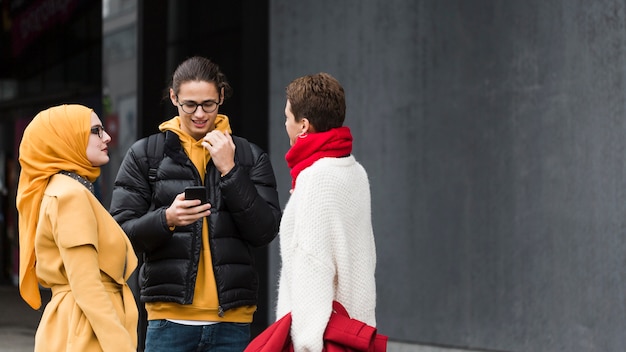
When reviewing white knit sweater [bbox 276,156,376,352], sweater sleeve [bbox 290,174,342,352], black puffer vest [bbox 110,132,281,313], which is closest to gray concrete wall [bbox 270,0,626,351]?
black puffer vest [bbox 110,132,281,313]

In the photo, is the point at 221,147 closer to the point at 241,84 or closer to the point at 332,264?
the point at 332,264

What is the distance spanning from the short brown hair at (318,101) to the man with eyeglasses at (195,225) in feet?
1.54

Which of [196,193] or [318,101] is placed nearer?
[318,101]

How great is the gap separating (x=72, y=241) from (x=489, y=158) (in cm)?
487

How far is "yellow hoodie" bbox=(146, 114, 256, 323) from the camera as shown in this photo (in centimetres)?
411

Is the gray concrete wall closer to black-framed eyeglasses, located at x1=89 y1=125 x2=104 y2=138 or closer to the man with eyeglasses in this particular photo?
the man with eyeglasses

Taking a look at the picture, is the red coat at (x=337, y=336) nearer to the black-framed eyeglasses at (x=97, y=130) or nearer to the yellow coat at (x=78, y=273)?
the yellow coat at (x=78, y=273)

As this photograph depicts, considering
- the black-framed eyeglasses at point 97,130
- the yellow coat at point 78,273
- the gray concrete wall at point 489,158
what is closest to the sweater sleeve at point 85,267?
the yellow coat at point 78,273

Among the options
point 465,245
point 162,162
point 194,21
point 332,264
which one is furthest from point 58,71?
point 332,264

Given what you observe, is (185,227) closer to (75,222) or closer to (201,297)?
(201,297)

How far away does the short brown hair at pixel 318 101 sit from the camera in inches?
147

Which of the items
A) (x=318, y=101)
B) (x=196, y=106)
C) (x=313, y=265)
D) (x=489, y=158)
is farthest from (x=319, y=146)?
(x=489, y=158)

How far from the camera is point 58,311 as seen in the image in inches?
146

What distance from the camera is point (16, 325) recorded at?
10820 millimetres
